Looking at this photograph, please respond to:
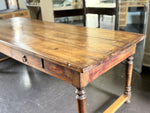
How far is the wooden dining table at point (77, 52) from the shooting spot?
108 centimetres

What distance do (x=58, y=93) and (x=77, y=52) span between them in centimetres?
105

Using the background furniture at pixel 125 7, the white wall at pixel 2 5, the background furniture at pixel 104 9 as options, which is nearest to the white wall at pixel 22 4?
the white wall at pixel 2 5

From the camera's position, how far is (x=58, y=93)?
209cm

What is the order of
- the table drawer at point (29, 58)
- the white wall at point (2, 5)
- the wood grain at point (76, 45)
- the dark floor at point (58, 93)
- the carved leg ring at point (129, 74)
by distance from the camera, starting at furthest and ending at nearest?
the white wall at point (2, 5), the dark floor at point (58, 93), the carved leg ring at point (129, 74), the table drawer at point (29, 58), the wood grain at point (76, 45)

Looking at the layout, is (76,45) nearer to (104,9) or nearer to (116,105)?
(116,105)

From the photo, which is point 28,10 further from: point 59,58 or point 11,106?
point 59,58

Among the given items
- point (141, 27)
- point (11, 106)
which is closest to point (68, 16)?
point (141, 27)

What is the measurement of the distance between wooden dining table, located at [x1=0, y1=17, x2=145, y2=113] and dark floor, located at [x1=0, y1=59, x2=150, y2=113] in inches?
8.3

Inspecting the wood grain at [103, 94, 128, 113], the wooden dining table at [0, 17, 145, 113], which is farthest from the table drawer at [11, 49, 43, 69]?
the wood grain at [103, 94, 128, 113]

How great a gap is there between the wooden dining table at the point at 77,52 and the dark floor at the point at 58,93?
0.21 metres

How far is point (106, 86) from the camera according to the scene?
2.16 metres

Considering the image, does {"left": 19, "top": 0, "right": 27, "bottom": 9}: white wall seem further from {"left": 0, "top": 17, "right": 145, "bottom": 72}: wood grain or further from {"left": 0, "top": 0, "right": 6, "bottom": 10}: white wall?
{"left": 0, "top": 17, "right": 145, "bottom": 72}: wood grain

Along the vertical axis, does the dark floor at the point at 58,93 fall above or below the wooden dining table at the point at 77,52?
below

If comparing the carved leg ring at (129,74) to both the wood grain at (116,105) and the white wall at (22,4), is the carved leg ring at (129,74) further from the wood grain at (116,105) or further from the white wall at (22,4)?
the white wall at (22,4)
